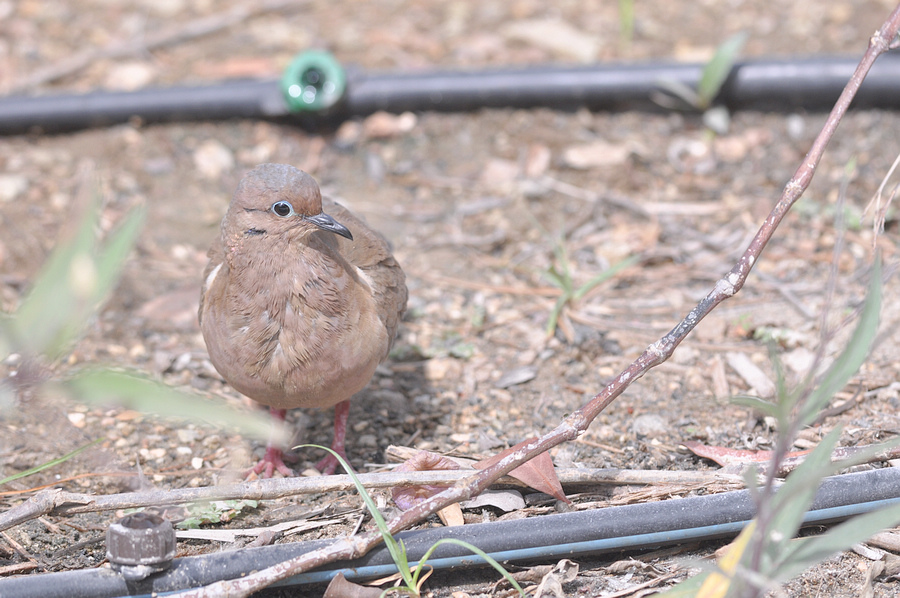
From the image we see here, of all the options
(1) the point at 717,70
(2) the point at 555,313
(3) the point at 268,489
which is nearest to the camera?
(3) the point at 268,489

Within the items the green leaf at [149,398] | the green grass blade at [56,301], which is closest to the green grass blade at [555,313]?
the green leaf at [149,398]

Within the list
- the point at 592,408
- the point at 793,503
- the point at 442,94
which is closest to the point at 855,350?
the point at 793,503

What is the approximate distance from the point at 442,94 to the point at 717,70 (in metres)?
1.72

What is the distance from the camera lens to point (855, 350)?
1874 mm

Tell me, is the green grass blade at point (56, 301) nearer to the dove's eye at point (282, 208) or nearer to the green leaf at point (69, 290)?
the green leaf at point (69, 290)

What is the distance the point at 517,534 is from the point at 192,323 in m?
2.36

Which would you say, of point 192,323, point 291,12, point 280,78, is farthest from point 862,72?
point 291,12

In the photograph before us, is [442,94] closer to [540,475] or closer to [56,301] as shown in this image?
[540,475]

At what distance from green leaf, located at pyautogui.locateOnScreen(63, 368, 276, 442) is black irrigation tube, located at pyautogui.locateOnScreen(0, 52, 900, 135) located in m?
4.51

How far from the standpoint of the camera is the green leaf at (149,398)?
119 cm

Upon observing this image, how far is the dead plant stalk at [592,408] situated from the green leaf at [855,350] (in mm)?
561

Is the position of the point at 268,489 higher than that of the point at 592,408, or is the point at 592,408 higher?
the point at 592,408

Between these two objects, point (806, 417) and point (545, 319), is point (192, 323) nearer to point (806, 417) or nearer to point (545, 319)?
point (545, 319)

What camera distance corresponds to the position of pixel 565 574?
262 cm
